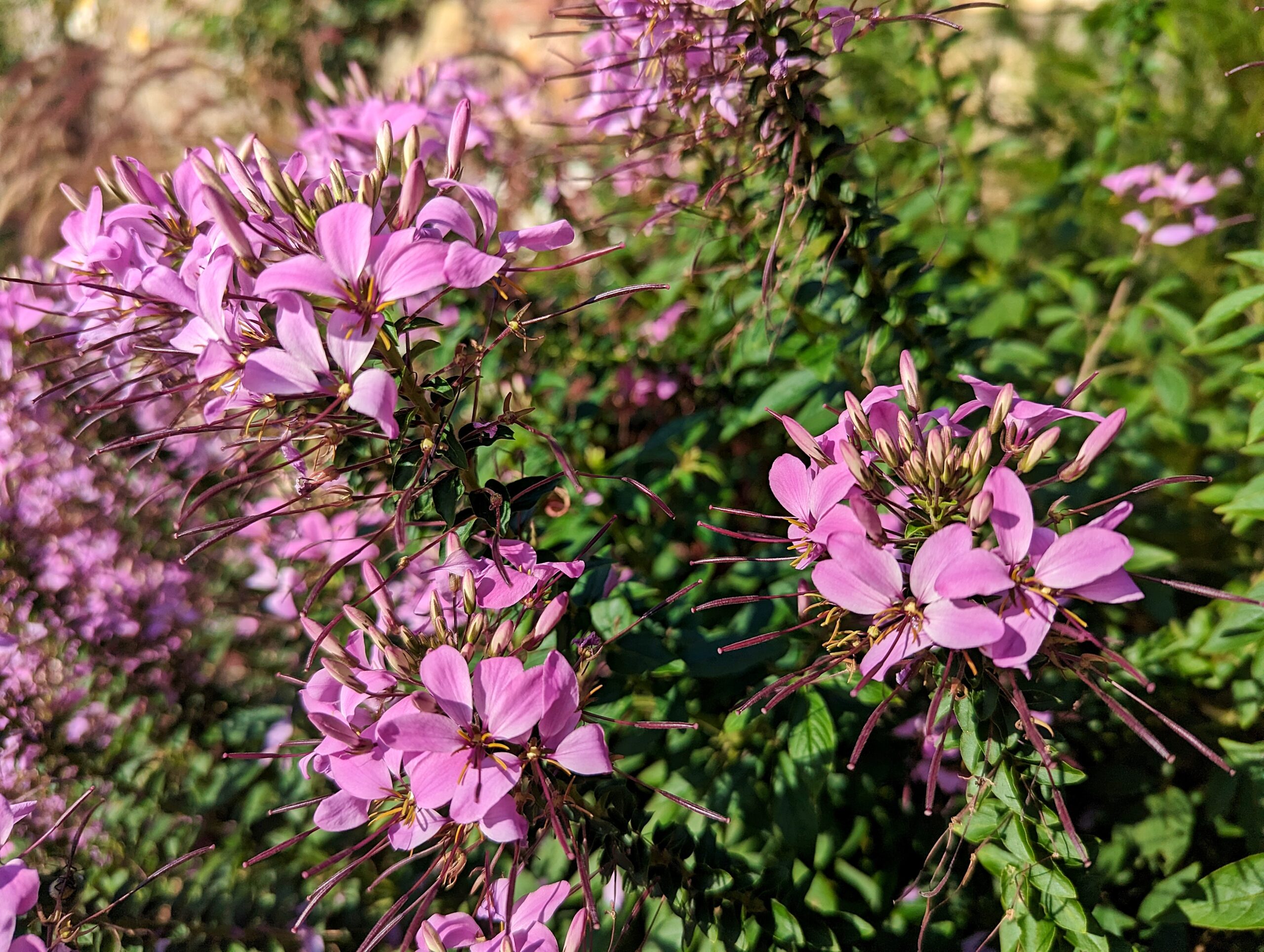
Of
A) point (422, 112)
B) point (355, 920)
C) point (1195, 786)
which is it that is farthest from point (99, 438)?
point (1195, 786)

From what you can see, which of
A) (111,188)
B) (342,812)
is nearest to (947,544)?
(342,812)

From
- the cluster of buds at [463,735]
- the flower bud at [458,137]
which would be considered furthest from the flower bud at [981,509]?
the flower bud at [458,137]

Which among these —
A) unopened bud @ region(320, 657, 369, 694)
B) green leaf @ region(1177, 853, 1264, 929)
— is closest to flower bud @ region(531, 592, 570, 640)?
unopened bud @ region(320, 657, 369, 694)

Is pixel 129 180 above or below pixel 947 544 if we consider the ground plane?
above

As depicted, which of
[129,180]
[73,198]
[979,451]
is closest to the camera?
[979,451]

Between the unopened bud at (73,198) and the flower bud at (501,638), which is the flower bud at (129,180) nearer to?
the unopened bud at (73,198)

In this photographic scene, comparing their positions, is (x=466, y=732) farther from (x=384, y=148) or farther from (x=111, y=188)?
(x=111, y=188)

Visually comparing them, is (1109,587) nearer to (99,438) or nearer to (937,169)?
(937,169)
